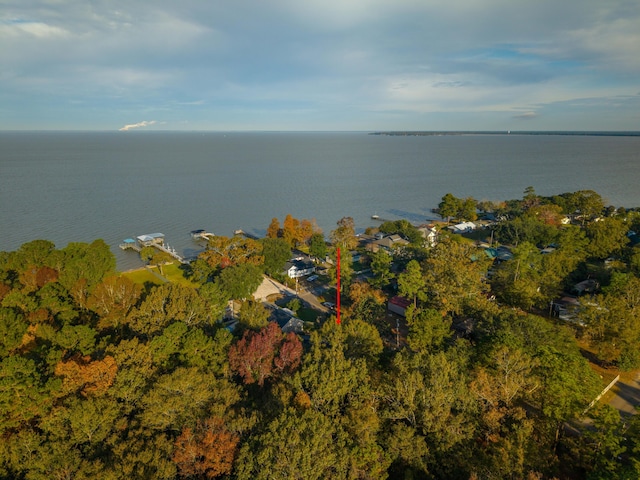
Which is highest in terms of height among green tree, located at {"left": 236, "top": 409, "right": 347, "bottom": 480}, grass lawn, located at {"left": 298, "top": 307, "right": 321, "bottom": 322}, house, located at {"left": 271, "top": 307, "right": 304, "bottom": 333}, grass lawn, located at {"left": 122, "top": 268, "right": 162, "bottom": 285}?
green tree, located at {"left": 236, "top": 409, "right": 347, "bottom": 480}

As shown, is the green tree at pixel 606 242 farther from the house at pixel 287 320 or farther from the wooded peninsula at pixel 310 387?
the house at pixel 287 320

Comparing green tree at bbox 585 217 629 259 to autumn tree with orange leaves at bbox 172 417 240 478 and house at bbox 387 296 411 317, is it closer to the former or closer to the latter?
house at bbox 387 296 411 317

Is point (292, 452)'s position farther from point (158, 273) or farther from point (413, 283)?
point (158, 273)

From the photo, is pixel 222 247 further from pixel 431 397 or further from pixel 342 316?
pixel 431 397

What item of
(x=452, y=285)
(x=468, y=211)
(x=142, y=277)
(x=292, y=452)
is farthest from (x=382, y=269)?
(x=468, y=211)

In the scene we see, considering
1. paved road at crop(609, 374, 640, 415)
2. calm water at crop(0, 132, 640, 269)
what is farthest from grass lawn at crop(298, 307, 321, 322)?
calm water at crop(0, 132, 640, 269)

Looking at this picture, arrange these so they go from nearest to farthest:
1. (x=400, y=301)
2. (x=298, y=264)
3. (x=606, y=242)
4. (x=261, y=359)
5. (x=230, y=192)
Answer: (x=261, y=359), (x=400, y=301), (x=606, y=242), (x=298, y=264), (x=230, y=192)
